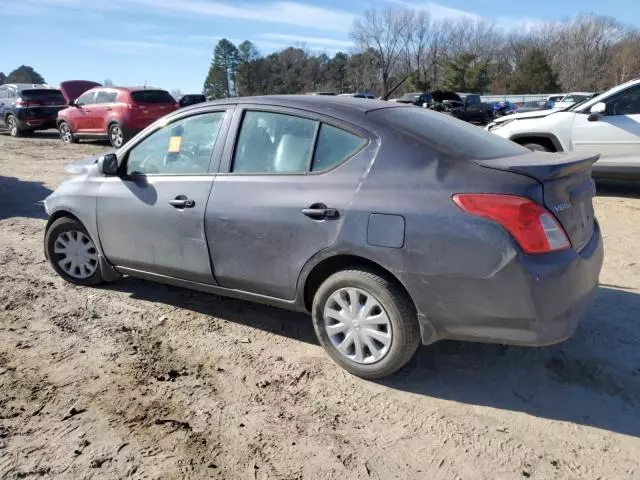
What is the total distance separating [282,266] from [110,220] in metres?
1.65

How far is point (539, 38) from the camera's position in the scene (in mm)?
72562

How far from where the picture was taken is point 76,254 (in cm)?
460

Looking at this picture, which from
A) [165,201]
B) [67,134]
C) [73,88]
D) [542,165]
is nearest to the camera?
[542,165]

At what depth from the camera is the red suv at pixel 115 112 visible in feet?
46.6

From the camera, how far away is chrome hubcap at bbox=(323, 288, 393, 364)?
303 centimetres

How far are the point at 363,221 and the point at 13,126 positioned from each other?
19.3m

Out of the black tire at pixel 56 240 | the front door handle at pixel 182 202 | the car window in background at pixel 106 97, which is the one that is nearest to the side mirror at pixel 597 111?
the front door handle at pixel 182 202

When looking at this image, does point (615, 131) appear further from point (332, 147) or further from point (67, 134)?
point (67, 134)

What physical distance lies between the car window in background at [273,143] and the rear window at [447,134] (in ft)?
1.53

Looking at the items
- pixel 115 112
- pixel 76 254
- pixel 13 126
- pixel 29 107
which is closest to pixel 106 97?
pixel 115 112

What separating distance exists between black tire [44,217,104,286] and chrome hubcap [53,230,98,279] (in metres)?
0.02

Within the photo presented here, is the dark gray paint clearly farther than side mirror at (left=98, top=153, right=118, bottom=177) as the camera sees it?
No

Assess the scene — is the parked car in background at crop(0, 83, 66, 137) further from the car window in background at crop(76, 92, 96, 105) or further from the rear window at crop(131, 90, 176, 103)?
the rear window at crop(131, 90, 176, 103)

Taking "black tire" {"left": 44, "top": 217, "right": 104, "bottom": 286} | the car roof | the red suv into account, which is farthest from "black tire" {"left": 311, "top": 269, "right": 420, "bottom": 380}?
the red suv
